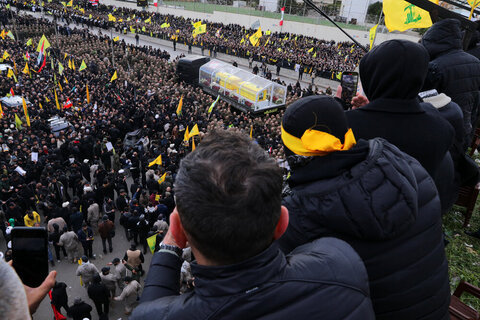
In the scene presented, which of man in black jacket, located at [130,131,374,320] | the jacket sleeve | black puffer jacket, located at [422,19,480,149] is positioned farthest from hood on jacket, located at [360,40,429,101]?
black puffer jacket, located at [422,19,480,149]

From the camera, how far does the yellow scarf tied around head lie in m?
1.53

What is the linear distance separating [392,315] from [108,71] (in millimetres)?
26162

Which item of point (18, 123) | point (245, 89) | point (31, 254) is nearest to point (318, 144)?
point (31, 254)

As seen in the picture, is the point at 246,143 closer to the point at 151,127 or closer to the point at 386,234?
the point at 386,234

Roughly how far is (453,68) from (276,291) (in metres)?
3.98

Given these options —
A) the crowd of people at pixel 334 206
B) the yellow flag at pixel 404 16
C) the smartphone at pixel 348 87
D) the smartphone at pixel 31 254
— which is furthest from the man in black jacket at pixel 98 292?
the yellow flag at pixel 404 16

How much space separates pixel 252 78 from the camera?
67.9 ft

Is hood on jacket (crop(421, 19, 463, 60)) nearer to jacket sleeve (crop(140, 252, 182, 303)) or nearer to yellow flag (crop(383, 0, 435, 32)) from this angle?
yellow flag (crop(383, 0, 435, 32))

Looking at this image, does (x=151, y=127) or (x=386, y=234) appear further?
(x=151, y=127)

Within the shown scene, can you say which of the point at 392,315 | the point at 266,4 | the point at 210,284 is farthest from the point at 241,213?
the point at 266,4

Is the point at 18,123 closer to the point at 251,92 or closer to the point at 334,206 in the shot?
the point at 251,92

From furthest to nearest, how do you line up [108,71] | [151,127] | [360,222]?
[108,71]
[151,127]
[360,222]

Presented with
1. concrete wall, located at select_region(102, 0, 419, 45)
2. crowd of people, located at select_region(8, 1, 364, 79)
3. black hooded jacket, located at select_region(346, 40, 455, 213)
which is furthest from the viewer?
concrete wall, located at select_region(102, 0, 419, 45)

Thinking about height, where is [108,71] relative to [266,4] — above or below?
below
